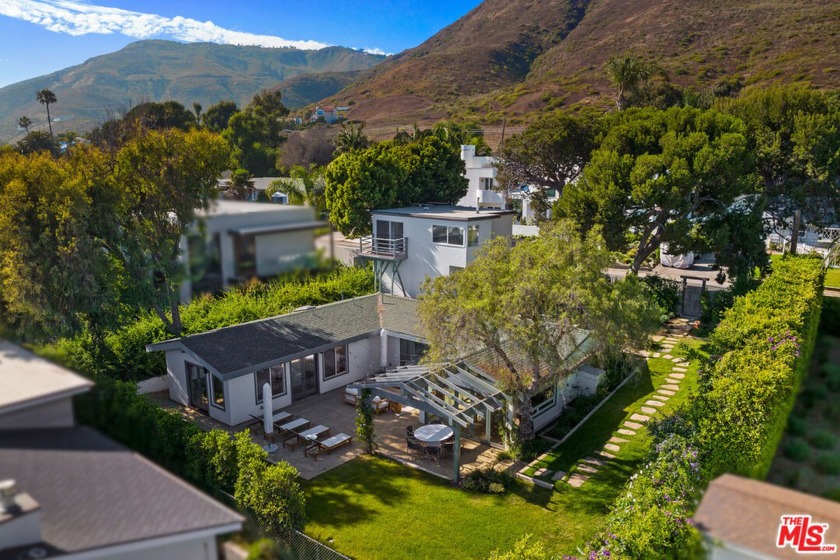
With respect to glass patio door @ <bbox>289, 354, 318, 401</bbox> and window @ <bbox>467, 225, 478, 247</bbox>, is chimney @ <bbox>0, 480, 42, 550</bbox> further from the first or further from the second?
window @ <bbox>467, 225, 478, 247</bbox>

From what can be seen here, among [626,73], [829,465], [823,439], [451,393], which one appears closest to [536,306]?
[451,393]

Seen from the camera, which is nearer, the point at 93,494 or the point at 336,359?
the point at 93,494

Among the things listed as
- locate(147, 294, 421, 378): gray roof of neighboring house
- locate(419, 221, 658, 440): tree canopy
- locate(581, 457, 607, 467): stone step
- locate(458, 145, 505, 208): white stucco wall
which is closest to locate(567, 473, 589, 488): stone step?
locate(581, 457, 607, 467): stone step

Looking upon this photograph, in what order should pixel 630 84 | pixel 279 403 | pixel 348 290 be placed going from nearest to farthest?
pixel 279 403, pixel 348 290, pixel 630 84

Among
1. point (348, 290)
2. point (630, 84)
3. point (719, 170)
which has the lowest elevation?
point (348, 290)

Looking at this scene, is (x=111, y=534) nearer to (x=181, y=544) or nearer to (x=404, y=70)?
(x=181, y=544)

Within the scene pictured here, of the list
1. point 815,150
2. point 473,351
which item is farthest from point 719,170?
point 473,351

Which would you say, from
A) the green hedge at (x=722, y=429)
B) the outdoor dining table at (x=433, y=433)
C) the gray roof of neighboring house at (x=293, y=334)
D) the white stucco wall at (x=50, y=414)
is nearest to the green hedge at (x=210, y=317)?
the gray roof of neighboring house at (x=293, y=334)

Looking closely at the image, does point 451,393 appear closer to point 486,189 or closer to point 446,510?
point 446,510
